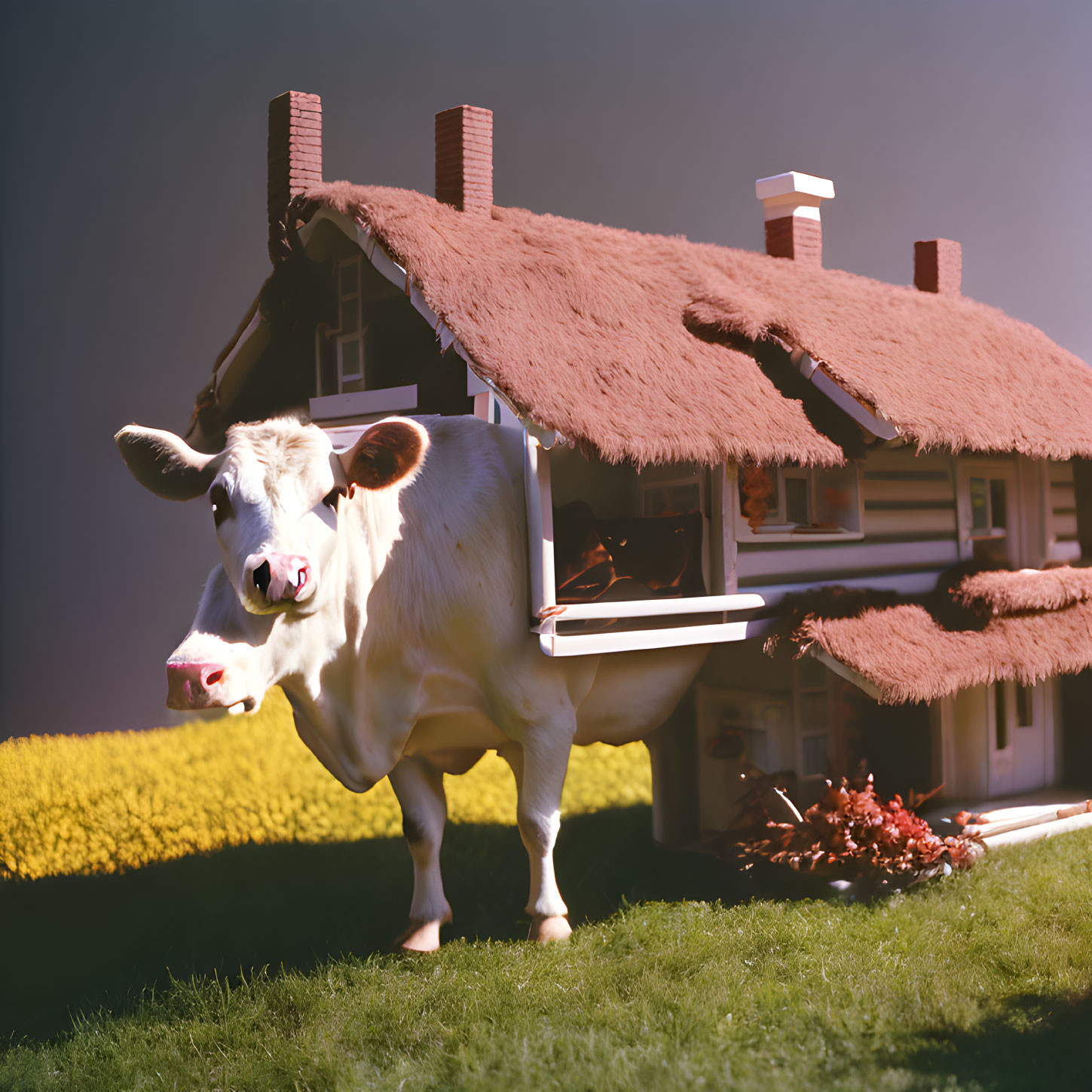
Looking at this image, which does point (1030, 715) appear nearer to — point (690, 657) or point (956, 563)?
point (956, 563)

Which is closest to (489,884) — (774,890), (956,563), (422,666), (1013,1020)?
(774,890)

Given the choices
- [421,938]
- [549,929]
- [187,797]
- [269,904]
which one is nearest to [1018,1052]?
[549,929]

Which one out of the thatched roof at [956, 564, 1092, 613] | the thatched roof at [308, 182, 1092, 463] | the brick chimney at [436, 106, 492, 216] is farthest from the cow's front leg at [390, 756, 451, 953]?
the thatched roof at [956, 564, 1092, 613]

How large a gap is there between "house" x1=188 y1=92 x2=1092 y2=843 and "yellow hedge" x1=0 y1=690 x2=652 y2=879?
153 inches

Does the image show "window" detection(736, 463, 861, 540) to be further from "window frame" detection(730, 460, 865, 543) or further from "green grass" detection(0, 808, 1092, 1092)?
"green grass" detection(0, 808, 1092, 1092)

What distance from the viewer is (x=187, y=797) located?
A: 12.4m

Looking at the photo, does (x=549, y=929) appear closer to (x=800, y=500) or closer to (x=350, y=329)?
(x=800, y=500)

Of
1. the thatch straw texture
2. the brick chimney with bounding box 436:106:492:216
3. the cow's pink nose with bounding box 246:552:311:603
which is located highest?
the brick chimney with bounding box 436:106:492:216

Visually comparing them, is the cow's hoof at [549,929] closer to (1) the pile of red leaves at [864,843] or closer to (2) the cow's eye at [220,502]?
(1) the pile of red leaves at [864,843]

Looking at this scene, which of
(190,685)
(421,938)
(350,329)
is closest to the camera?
(190,685)

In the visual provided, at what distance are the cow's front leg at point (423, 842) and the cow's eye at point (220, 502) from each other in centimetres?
264

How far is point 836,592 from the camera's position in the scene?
8.85m

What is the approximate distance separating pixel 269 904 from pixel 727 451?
17.2 ft

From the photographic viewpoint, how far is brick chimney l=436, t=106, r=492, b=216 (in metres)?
9.12
